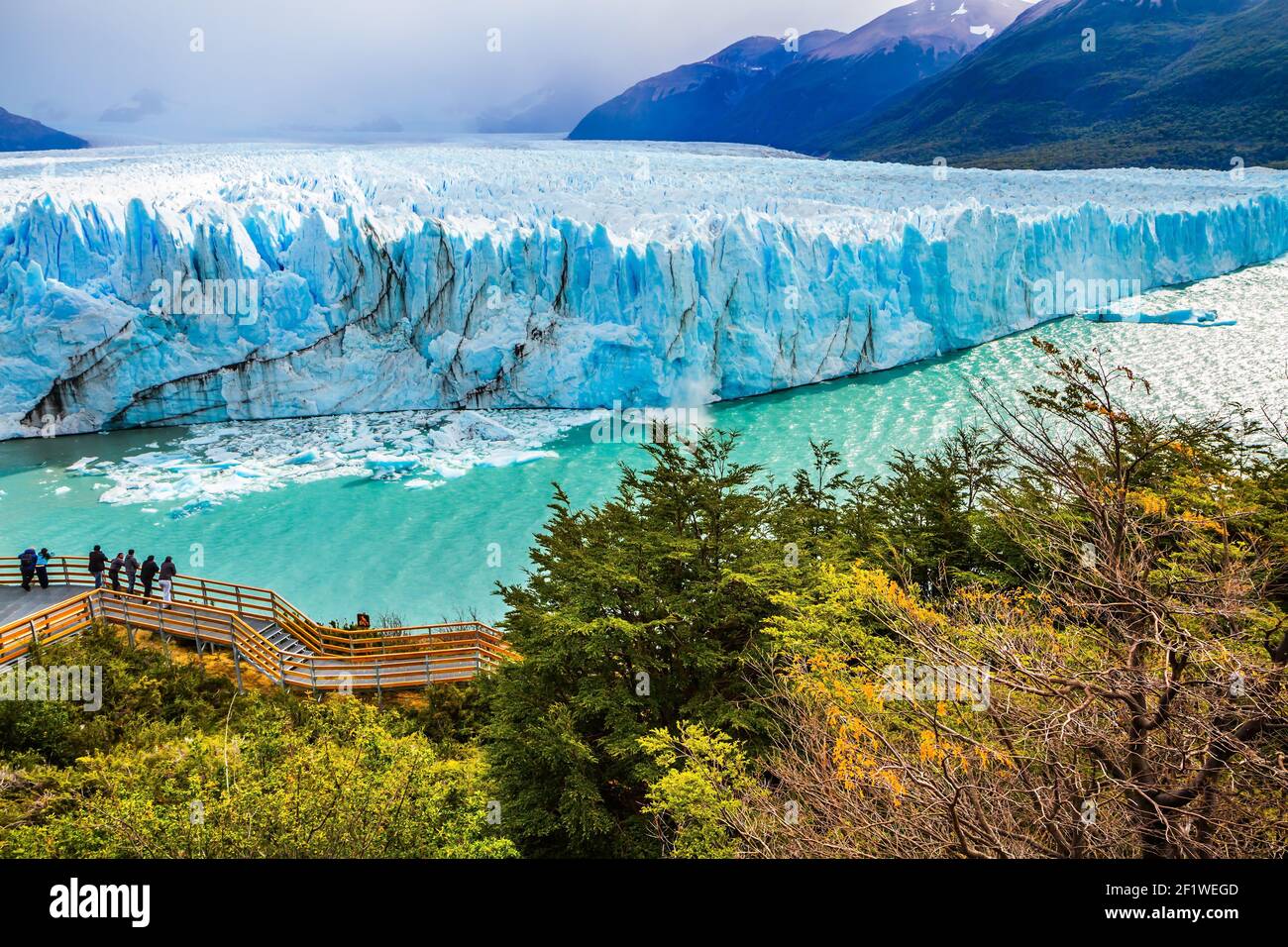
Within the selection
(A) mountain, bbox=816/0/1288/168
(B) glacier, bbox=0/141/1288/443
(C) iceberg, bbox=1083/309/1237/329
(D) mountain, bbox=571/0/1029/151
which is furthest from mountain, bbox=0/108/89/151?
→ (A) mountain, bbox=816/0/1288/168

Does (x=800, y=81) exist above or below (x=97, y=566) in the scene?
above

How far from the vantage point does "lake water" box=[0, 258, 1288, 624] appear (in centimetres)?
1348

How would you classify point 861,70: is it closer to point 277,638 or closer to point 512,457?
point 512,457

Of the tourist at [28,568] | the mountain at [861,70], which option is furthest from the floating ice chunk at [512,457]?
the mountain at [861,70]

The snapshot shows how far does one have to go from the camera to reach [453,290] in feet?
70.7

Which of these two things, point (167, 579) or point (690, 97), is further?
point (690, 97)

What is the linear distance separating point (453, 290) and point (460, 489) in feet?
21.8

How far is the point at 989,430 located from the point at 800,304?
5.73 metres

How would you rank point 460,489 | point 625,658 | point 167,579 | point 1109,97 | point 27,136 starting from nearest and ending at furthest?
point 625,658 < point 167,579 < point 460,489 < point 27,136 < point 1109,97

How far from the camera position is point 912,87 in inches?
3184

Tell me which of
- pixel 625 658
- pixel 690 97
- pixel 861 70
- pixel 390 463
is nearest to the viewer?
pixel 625 658

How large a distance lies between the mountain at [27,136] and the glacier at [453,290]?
15.3 metres

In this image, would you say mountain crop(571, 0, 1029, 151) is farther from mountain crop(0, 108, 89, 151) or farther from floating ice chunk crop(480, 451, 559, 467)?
floating ice chunk crop(480, 451, 559, 467)

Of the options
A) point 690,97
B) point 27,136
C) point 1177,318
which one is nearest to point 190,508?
point 1177,318
